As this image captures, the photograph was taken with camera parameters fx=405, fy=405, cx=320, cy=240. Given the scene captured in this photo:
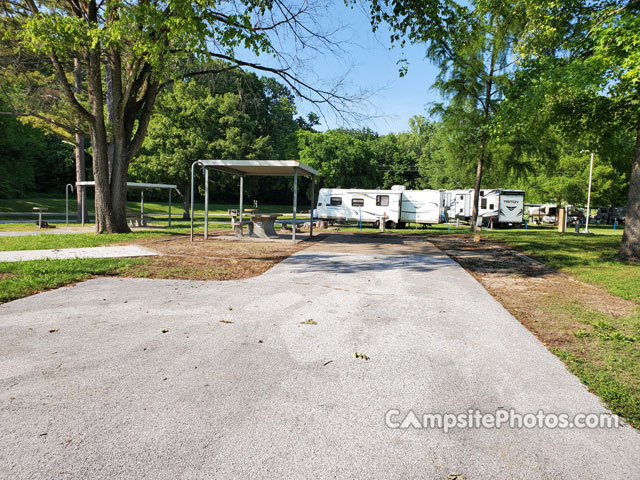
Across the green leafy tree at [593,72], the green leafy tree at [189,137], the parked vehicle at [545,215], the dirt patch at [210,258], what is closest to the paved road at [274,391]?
the dirt patch at [210,258]

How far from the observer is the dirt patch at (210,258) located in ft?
26.3

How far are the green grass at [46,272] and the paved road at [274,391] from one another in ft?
1.84

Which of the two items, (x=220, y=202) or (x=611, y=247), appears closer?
(x=611, y=247)

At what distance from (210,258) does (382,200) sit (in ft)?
58.2

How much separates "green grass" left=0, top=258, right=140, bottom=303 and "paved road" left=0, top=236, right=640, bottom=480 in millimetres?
562

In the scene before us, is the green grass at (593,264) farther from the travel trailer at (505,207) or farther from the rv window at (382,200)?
the travel trailer at (505,207)

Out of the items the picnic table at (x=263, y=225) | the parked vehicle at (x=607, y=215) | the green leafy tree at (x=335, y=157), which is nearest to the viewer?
the picnic table at (x=263, y=225)

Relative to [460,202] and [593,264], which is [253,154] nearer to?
[460,202]

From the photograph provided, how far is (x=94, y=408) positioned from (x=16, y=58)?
57.6 feet

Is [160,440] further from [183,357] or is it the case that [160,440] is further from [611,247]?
[611,247]

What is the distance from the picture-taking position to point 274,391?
319cm

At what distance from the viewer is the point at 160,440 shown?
2.51m

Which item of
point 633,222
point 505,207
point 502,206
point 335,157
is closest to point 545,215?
point 505,207

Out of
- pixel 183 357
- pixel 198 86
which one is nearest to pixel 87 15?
pixel 183 357
